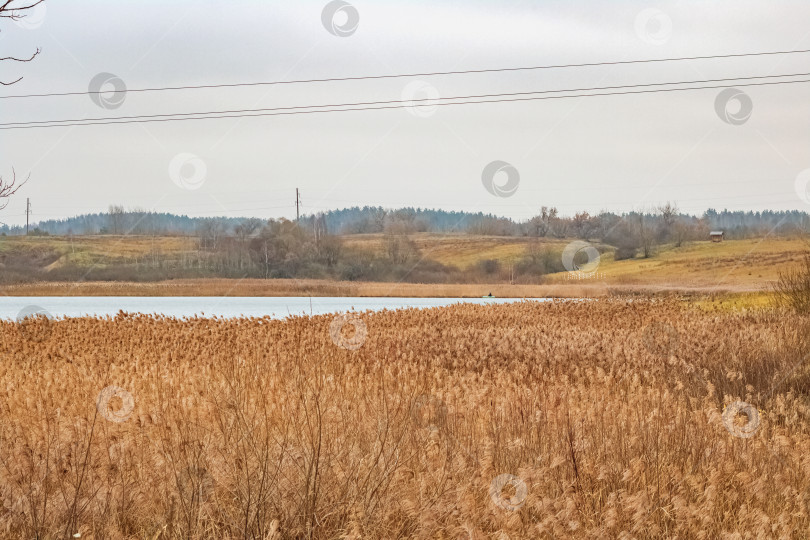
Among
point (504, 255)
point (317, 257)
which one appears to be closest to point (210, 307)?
point (317, 257)

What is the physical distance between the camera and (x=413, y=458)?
6602 mm

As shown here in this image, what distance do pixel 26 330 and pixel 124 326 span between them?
2.30 metres

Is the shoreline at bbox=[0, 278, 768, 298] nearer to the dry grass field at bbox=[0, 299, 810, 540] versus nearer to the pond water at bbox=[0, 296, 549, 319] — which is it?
the pond water at bbox=[0, 296, 549, 319]

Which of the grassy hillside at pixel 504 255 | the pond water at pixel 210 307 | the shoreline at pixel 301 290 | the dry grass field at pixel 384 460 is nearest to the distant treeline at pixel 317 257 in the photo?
the grassy hillside at pixel 504 255

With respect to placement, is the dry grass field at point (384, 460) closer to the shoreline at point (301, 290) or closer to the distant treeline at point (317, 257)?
the shoreline at point (301, 290)

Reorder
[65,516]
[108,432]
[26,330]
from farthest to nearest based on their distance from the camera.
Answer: [26,330] < [108,432] < [65,516]

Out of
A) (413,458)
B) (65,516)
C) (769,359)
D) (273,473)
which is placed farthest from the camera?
(769,359)

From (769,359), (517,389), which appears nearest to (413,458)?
(517,389)

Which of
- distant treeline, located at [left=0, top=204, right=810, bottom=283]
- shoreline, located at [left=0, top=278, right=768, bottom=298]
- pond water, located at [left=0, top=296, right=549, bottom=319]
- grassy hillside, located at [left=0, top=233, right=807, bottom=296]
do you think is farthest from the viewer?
distant treeline, located at [left=0, top=204, right=810, bottom=283]

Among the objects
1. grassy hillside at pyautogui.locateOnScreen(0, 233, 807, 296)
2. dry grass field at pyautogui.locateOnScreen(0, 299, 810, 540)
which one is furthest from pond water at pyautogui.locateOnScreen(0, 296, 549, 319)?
dry grass field at pyautogui.locateOnScreen(0, 299, 810, 540)

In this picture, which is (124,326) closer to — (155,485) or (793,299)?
(155,485)

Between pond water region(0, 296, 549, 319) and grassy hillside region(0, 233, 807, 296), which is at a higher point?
grassy hillside region(0, 233, 807, 296)

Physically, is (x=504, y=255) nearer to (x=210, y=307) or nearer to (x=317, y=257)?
(x=317, y=257)

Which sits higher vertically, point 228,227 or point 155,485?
point 228,227
